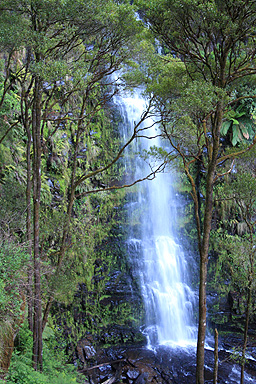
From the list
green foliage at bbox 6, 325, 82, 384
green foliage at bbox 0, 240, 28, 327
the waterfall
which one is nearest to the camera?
green foliage at bbox 0, 240, 28, 327

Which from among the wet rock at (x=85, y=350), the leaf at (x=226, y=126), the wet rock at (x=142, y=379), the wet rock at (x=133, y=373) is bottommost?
the wet rock at (x=142, y=379)

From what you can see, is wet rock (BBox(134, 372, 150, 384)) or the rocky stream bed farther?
the rocky stream bed

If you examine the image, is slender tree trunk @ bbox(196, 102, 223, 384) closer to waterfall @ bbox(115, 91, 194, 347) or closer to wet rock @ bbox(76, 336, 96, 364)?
wet rock @ bbox(76, 336, 96, 364)

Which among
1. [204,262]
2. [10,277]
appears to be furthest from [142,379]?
[10,277]

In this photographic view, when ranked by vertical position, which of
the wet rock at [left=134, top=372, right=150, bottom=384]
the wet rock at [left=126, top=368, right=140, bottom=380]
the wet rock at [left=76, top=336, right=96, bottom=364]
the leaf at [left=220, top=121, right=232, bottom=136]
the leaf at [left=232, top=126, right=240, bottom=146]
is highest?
the leaf at [left=220, top=121, right=232, bottom=136]

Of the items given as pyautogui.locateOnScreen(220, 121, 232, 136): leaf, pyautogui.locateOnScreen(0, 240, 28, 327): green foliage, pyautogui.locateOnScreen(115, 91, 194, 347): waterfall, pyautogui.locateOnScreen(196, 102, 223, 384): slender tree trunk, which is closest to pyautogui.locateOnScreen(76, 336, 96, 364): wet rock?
pyautogui.locateOnScreen(115, 91, 194, 347): waterfall

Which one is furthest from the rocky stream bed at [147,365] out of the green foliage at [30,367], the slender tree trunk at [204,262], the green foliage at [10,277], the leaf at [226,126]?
the leaf at [226,126]

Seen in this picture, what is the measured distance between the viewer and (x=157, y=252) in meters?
13.4

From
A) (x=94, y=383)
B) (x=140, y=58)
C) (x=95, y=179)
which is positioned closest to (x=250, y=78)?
(x=140, y=58)

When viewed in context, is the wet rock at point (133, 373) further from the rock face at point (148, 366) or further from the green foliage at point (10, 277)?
the green foliage at point (10, 277)

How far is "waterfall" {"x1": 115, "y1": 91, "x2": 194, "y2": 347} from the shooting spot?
39.5 feet

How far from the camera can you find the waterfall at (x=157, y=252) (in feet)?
39.5

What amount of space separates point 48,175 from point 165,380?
742 centimetres

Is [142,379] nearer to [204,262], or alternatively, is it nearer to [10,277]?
[204,262]
